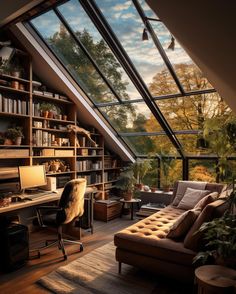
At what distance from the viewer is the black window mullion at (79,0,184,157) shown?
356 centimetres

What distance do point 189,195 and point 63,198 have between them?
7.25 feet

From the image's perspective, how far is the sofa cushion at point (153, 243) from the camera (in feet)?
8.33

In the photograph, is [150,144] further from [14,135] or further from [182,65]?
[14,135]

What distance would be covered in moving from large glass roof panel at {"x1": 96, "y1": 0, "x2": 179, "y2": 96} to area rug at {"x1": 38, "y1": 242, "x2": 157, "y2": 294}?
297 cm

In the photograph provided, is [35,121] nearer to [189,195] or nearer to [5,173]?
[5,173]

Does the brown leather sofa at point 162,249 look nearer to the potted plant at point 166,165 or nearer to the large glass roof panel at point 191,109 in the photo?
the large glass roof panel at point 191,109

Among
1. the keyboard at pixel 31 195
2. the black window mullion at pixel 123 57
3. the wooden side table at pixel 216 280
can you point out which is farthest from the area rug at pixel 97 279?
the black window mullion at pixel 123 57

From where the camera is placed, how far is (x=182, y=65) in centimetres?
391

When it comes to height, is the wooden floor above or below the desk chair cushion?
below

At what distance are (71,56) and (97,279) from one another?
11.8ft

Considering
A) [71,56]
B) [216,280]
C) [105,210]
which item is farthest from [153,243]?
[71,56]

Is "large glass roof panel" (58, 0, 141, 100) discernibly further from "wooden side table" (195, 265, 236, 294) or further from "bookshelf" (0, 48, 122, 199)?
"wooden side table" (195, 265, 236, 294)

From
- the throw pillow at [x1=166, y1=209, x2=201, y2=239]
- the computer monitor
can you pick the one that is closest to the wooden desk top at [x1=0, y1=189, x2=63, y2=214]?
the computer monitor

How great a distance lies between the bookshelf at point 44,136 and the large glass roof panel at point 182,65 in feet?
7.19
